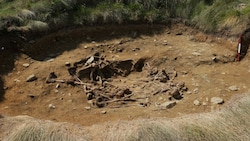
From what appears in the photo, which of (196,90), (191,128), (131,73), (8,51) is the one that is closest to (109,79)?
(131,73)

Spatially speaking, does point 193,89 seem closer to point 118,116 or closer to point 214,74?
point 214,74

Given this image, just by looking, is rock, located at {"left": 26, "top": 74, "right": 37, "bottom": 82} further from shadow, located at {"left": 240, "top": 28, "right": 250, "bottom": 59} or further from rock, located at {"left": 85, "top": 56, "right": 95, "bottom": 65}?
shadow, located at {"left": 240, "top": 28, "right": 250, "bottom": 59}

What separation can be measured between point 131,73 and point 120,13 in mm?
1977

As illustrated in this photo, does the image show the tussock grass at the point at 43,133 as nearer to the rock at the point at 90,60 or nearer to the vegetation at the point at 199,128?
the vegetation at the point at 199,128

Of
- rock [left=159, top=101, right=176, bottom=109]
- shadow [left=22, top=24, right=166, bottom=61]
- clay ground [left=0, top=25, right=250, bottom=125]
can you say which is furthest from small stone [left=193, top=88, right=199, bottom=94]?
shadow [left=22, top=24, right=166, bottom=61]

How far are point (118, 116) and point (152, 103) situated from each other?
2.98 ft

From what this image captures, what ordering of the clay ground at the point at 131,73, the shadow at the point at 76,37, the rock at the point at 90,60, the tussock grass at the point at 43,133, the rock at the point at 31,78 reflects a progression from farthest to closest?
the shadow at the point at 76,37 < the rock at the point at 90,60 < the rock at the point at 31,78 < the clay ground at the point at 131,73 < the tussock grass at the point at 43,133

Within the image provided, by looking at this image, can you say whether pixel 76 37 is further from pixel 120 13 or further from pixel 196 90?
pixel 196 90

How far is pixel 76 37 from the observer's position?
428 inches

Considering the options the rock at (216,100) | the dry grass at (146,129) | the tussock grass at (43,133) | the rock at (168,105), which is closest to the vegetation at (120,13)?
the rock at (216,100)

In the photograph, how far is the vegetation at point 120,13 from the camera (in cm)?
1038

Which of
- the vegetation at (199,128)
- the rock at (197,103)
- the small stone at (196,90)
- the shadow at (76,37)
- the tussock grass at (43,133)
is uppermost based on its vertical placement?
the shadow at (76,37)

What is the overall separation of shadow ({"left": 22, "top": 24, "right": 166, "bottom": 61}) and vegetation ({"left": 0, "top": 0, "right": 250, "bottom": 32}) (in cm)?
17

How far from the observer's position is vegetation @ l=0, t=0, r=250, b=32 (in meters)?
10.4
